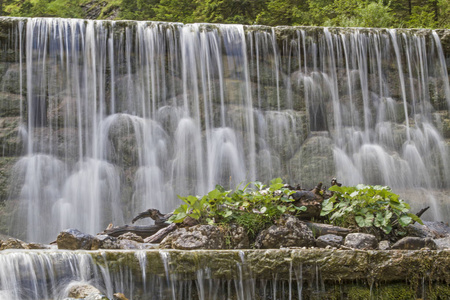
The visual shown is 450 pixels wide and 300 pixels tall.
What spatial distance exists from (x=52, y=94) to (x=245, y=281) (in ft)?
26.8

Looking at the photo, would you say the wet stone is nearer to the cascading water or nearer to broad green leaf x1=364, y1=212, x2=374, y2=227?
broad green leaf x1=364, y1=212, x2=374, y2=227

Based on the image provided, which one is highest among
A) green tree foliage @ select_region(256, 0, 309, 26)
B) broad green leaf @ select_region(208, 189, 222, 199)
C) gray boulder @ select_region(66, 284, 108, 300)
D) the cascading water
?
green tree foliage @ select_region(256, 0, 309, 26)

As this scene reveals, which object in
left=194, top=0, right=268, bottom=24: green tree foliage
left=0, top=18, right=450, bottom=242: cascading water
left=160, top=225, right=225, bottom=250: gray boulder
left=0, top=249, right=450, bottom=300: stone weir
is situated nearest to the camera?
left=0, top=249, right=450, bottom=300: stone weir

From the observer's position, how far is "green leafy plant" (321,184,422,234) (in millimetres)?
7418

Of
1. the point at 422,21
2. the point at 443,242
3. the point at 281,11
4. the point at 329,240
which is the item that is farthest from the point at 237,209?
the point at 281,11

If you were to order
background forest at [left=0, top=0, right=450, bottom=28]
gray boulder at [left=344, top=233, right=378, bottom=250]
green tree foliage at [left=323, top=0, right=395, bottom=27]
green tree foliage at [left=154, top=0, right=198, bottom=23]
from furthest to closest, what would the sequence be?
green tree foliage at [left=154, top=0, right=198, bottom=23] → background forest at [left=0, top=0, right=450, bottom=28] → green tree foliage at [left=323, top=0, right=395, bottom=27] → gray boulder at [left=344, top=233, right=378, bottom=250]

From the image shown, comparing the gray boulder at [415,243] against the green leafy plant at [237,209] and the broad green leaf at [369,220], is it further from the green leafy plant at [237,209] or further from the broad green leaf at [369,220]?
the green leafy plant at [237,209]

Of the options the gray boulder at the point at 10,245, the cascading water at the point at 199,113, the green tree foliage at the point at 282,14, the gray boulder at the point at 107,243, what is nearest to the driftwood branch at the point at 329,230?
Result: the gray boulder at the point at 107,243

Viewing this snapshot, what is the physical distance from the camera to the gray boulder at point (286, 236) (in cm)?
691

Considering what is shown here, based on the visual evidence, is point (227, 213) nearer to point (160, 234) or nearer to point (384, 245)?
point (160, 234)

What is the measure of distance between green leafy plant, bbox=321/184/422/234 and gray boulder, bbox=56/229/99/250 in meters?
3.37

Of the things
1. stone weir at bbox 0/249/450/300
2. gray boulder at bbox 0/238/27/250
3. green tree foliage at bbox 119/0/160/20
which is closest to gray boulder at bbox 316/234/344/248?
stone weir at bbox 0/249/450/300

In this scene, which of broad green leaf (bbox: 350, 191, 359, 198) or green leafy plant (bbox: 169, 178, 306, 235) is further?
broad green leaf (bbox: 350, 191, 359, 198)

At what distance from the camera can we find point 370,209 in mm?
7605
